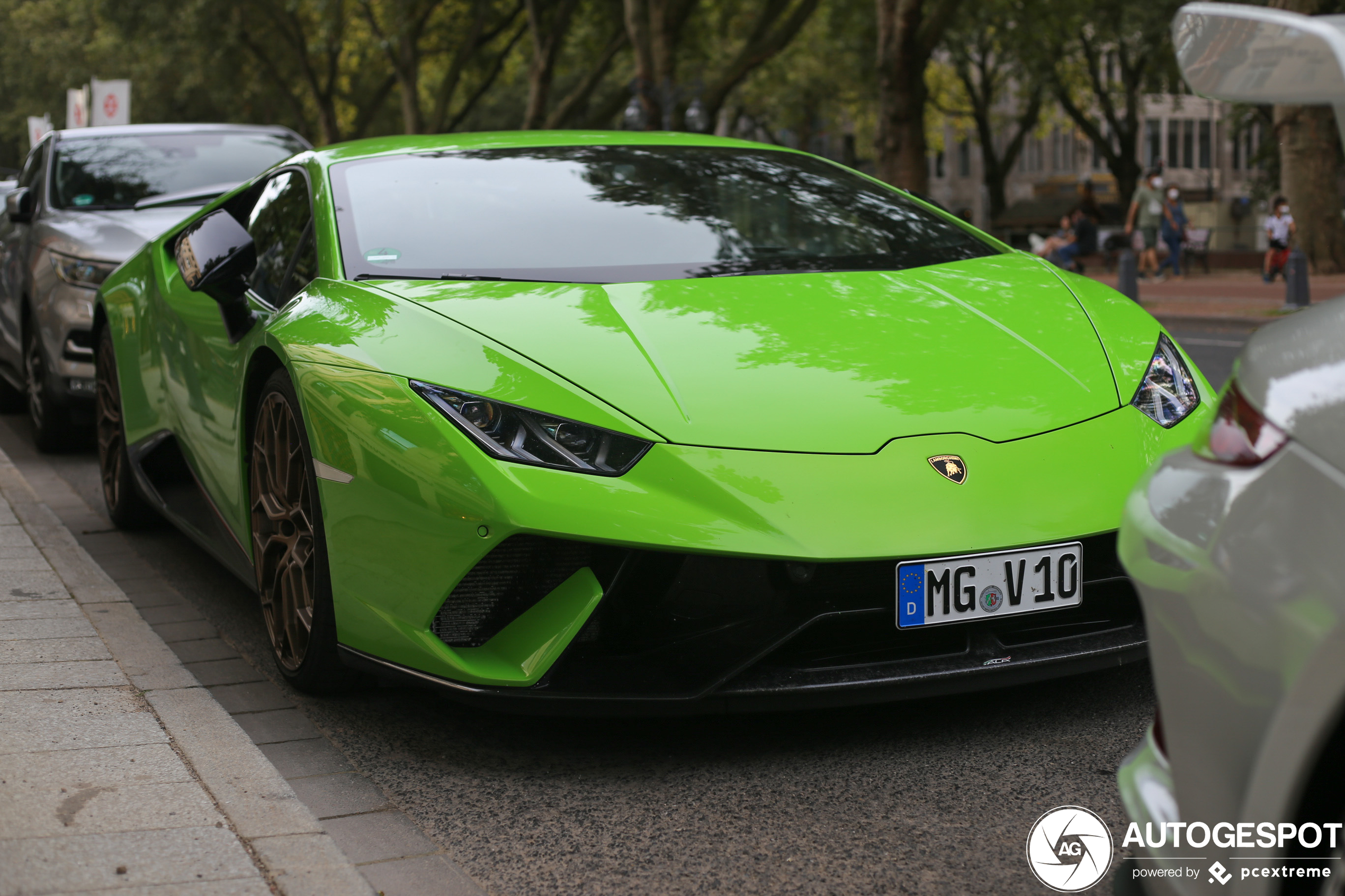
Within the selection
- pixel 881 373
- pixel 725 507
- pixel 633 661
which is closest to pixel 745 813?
pixel 633 661

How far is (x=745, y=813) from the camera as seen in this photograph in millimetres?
2912

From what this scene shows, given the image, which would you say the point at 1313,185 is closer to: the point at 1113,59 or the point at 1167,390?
the point at 1167,390

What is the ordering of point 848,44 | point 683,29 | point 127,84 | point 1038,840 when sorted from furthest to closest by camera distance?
point 848,44 < point 683,29 < point 127,84 < point 1038,840

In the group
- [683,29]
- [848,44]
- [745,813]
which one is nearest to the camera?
[745,813]

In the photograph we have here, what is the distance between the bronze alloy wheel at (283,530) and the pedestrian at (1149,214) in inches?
856

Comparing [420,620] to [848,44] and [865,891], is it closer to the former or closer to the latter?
[865,891]

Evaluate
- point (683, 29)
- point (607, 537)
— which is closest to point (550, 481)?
point (607, 537)

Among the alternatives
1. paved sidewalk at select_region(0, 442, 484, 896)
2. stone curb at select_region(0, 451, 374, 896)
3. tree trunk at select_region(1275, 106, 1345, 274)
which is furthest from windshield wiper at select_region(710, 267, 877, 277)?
tree trunk at select_region(1275, 106, 1345, 274)

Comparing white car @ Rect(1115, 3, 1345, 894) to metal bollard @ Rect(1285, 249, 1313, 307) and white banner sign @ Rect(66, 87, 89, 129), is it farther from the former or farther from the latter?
white banner sign @ Rect(66, 87, 89, 129)

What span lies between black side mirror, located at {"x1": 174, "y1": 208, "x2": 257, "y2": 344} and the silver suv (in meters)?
3.48

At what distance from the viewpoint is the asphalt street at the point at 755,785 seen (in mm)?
2666

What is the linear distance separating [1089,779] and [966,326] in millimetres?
1088

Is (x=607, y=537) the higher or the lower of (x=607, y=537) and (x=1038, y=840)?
the higher

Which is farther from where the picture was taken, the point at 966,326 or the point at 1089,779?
the point at 966,326
